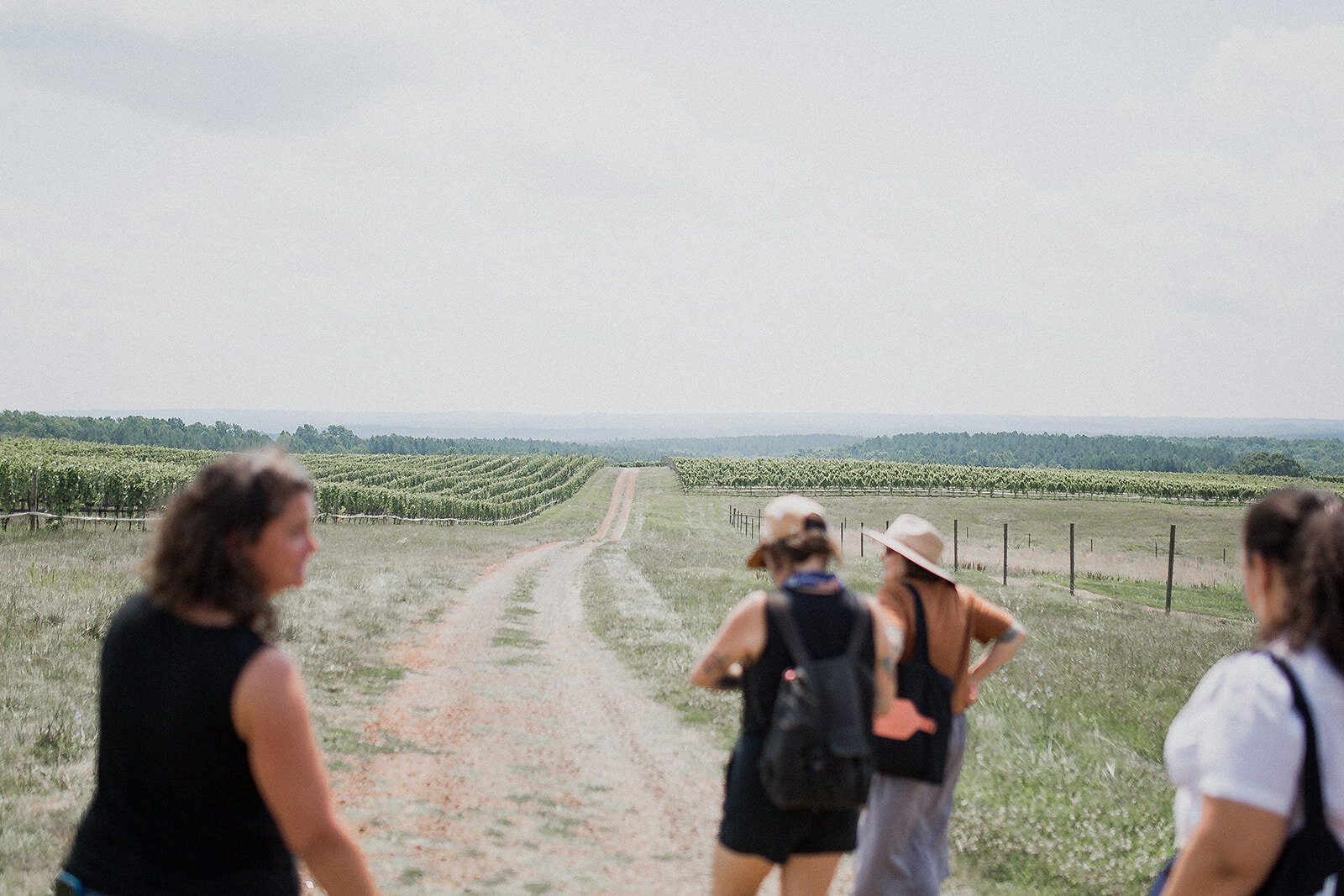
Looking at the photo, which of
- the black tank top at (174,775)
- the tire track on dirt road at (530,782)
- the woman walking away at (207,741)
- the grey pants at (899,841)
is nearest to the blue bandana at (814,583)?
the grey pants at (899,841)

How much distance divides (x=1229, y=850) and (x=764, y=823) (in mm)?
1706

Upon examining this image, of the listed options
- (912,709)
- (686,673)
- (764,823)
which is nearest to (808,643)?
(764,823)

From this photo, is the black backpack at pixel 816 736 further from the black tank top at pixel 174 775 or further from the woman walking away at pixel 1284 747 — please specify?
the black tank top at pixel 174 775

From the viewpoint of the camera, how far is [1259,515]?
7.89ft

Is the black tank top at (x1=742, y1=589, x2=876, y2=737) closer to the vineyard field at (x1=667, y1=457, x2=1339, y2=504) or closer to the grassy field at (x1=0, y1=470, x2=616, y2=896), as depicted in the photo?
the grassy field at (x1=0, y1=470, x2=616, y2=896)

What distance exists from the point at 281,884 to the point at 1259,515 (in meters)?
2.93

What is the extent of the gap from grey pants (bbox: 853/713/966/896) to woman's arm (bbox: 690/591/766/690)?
1.26m

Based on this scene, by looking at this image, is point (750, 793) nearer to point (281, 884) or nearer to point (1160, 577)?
point (281, 884)

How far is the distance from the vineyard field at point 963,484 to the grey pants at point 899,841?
89.2 meters

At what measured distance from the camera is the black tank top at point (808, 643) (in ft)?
11.1

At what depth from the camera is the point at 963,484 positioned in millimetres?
100812

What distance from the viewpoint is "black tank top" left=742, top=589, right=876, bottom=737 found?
3.39 meters

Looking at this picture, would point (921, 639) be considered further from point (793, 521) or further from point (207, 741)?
point (207, 741)

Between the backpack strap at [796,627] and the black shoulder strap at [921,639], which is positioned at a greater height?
the backpack strap at [796,627]
